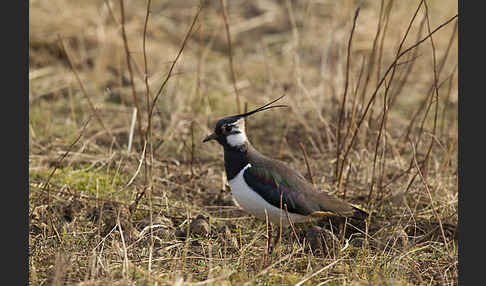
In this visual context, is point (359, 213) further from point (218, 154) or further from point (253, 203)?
point (218, 154)

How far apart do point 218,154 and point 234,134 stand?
1.33 metres

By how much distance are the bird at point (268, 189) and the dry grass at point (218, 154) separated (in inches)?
6.3

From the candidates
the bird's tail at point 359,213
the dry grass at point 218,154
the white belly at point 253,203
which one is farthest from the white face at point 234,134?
the bird's tail at point 359,213

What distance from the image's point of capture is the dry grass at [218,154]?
11.4ft

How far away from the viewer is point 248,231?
13.3ft

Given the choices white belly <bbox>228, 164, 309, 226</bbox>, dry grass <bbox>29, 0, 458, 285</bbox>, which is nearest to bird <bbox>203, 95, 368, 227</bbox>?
white belly <bbox>228, 164, 309, 226</bbox>

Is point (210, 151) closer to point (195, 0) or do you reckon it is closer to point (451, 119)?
point (451, 119)

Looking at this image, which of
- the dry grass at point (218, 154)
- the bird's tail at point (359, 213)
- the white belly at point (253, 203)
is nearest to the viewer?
the dry grass at point (218, 154)

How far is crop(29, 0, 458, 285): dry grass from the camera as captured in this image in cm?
347

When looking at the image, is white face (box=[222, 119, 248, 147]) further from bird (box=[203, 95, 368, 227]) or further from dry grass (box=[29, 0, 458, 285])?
dry grass (box=[29, 0, 458, 285])

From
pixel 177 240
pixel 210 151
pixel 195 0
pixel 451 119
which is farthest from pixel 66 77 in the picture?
pixel 451 119

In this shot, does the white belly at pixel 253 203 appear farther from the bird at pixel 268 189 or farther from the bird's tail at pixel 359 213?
the bird's tail at pixel 359 213

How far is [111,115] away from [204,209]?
82.3 inches

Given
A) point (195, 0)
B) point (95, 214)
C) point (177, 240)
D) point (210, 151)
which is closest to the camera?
point (177, 240)
